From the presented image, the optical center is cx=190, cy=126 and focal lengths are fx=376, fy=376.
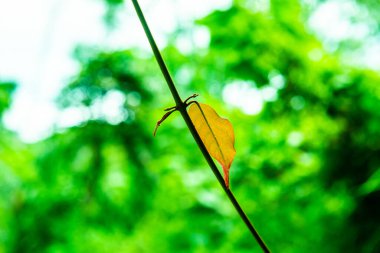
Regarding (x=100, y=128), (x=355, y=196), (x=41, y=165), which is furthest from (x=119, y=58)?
(x=355, y=196)

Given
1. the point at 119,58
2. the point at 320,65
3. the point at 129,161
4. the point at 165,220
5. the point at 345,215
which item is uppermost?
the point at 119,58

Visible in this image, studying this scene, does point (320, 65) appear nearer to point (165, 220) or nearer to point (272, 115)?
point (272, 115)

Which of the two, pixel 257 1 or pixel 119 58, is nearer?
pixel 257 1

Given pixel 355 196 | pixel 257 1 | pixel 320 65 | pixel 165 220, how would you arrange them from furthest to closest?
pixel 165 220 → pixel 257 1 → pixel 320 65 → pixel 355 196

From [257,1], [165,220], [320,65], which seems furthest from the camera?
[165,220]

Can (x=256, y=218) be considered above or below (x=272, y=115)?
below

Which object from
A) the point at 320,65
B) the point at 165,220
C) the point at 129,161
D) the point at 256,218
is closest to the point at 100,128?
the point at 129,161

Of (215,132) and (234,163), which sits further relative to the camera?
(234,163)
